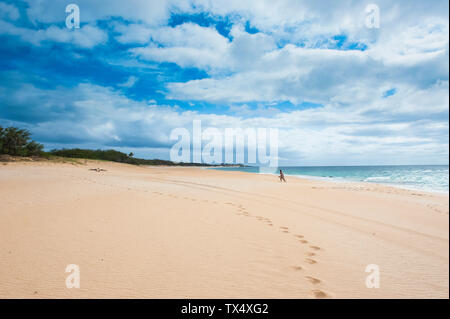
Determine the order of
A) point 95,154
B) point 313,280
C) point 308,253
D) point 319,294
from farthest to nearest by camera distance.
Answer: point 95,154 < point 308,253 < point 313,280 < point 319,294

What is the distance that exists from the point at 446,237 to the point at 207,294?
769cm

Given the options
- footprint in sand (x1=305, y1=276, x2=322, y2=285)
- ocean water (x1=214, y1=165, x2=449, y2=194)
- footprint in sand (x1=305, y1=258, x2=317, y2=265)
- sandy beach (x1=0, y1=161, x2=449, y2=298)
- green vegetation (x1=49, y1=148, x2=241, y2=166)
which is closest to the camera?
sandy beach (x1=0, y1=161, x2=449, y2=298)

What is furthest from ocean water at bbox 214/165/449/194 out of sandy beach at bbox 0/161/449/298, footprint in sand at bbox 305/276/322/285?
footprint in sand at bbox 305/276/322/285

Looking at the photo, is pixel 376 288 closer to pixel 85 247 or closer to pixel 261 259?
pixel 261 259

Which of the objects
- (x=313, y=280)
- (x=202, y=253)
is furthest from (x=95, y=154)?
(x=313, y=280)

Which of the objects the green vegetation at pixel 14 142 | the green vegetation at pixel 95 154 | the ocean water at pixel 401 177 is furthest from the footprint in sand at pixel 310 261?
the green vegetation at pixel 95 154

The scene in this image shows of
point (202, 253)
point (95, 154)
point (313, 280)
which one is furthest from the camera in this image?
point (95, 154)

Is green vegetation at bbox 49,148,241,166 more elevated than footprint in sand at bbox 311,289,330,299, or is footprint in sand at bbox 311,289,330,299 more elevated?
green vegetation at bbox 49,148,241,166

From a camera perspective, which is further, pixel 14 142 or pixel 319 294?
pixel 14 142

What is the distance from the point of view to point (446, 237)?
6.52 m

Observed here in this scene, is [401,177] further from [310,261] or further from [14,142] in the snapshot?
[14,142]

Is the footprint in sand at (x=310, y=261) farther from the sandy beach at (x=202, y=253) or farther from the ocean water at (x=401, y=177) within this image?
the ocean water at (x=401, y=177)

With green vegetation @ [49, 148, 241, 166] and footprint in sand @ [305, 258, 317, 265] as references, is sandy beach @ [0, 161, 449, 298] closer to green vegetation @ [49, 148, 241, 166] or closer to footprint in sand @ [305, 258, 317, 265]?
footprint in sand @ [305, 258, 317, 265]
